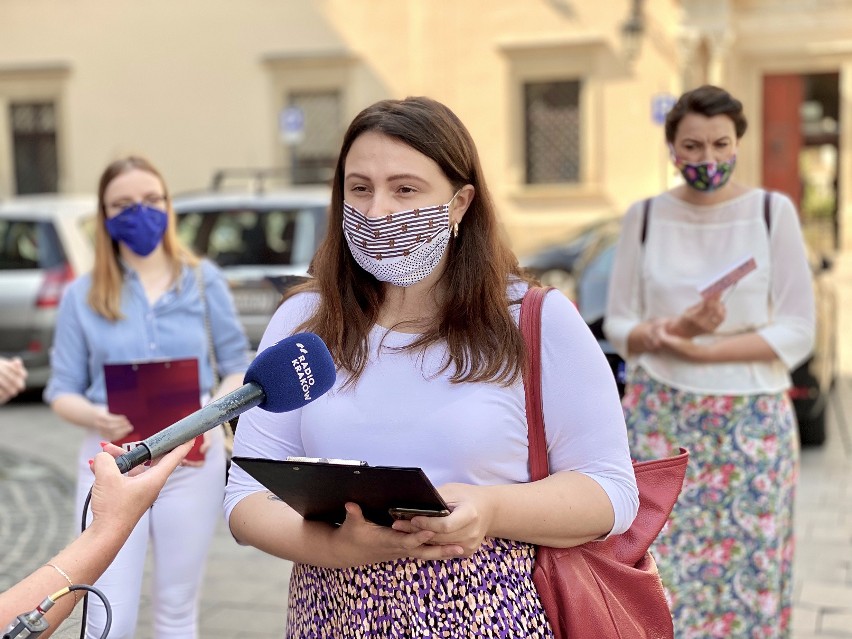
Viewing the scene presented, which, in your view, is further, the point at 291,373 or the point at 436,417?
the point at 436,417

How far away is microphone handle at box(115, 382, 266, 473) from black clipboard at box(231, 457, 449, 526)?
5.7 inches

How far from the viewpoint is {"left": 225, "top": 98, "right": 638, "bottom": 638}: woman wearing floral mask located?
230cm

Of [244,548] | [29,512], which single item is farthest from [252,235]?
[244,548]

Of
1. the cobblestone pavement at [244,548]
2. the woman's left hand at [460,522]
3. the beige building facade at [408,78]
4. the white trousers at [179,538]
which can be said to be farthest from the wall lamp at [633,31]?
the woman's left hand at [460,522]

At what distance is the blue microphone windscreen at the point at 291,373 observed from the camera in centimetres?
198

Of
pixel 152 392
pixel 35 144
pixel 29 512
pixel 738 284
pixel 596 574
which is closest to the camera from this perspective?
pixel 596 574

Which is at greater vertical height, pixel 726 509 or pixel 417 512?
pixel 417 512

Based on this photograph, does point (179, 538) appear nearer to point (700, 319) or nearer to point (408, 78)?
point (700, 319)

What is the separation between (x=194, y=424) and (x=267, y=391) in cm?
16

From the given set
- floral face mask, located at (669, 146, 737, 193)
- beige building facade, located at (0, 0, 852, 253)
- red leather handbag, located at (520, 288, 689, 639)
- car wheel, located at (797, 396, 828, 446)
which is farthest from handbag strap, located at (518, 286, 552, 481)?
beige building facade, located at (0, 0, 852, 253)

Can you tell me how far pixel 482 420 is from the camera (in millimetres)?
2330

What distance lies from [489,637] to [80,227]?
9.41m

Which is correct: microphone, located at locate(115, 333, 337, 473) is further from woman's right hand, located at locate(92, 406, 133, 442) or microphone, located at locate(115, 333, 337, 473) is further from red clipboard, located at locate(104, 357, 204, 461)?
woman's right hand, located at locate(92, 406, 133, 442)

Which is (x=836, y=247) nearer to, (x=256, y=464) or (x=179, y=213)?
(x=179, y=213)
